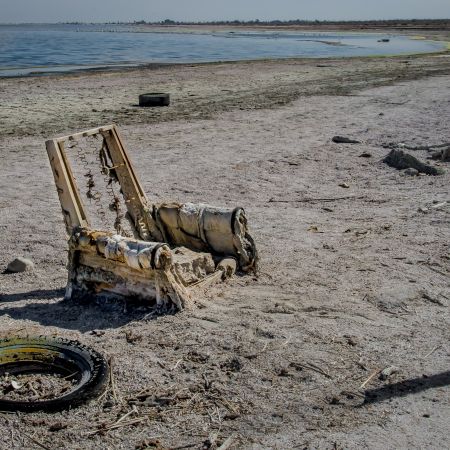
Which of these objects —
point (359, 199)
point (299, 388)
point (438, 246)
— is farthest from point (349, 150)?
point (299, 388)

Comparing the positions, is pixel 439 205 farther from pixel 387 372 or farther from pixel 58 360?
pixel 58 360

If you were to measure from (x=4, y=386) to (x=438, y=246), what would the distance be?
14.1 feet

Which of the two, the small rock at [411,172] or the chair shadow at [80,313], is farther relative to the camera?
the small rock at [411,172]

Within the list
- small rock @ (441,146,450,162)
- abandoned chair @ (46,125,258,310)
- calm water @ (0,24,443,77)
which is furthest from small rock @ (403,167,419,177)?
calm water @ (0,24,443,77)

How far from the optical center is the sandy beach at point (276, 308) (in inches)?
146

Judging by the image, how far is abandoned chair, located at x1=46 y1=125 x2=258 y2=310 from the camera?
500 cm

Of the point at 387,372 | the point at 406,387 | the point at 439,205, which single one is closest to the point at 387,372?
the point at 387,372

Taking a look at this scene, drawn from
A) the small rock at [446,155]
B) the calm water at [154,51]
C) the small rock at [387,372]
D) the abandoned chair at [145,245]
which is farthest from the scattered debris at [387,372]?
the calm water at [154,51]

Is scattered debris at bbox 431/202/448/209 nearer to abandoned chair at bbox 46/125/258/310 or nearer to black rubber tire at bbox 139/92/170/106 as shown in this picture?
abandoned chair at bbox 46/125/258/310

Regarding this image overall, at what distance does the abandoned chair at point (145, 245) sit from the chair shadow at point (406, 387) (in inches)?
63.9

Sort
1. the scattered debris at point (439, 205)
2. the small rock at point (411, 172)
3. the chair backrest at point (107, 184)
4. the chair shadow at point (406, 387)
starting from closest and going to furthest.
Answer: the chair shadow at point (406, 387) < the chair backrest at point (107, 184) < the scattered debris at point (439, 205) < the small rock at point (411, 172)

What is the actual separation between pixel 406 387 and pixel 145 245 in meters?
2.02

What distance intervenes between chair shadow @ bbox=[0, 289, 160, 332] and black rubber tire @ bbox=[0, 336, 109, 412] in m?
0.42

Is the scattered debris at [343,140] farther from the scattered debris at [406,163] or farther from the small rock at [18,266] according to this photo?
the small rock at [18,266]
